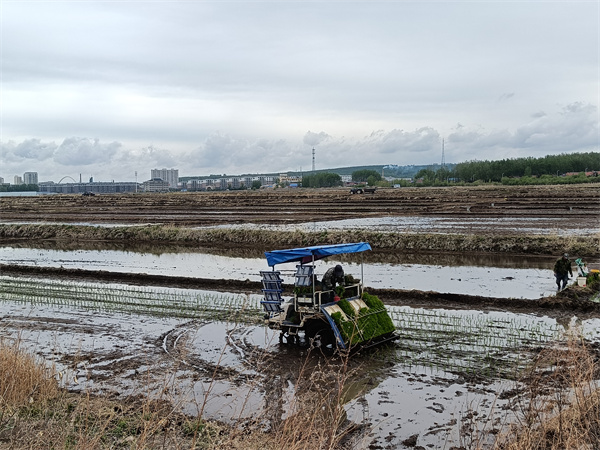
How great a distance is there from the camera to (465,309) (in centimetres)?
1759

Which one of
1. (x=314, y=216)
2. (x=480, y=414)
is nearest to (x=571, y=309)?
(x=480, y=414)

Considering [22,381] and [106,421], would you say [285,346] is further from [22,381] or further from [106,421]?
[106,421]

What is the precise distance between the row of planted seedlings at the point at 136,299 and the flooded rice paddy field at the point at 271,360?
0.29ft

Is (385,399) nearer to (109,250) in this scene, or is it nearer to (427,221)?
(109,250)

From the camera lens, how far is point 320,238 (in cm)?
3319

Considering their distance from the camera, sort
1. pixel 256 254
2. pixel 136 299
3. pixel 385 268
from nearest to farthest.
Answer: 1. pixel 136 299
2. pixel 385 268
3. pixel 256 254

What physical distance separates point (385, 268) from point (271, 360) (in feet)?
45.6

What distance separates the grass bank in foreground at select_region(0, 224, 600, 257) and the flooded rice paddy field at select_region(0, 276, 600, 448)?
13.1m

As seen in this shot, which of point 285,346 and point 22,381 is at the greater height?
point 22,381

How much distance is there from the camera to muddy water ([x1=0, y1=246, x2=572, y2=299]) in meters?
21.1

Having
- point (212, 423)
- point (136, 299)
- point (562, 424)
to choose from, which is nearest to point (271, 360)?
point (212, 423)

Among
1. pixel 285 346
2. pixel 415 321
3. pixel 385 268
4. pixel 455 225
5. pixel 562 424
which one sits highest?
pixel 455 225

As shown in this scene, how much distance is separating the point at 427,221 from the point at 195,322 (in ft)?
95.0

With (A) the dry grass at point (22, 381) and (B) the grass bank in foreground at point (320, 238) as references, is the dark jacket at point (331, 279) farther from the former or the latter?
(B) the grass bank in foreground at point (320, 238)
